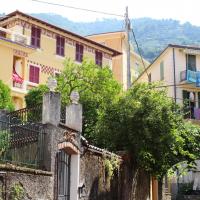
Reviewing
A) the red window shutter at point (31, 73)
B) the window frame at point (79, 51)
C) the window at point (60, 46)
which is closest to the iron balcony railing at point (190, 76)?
the window frame at point (79, 51)

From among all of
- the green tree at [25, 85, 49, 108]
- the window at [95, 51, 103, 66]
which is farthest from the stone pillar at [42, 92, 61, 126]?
the window at [95, 51, 103, 66]

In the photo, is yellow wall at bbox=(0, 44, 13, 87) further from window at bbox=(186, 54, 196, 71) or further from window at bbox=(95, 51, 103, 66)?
window at bbox=(186, 54, 196, 71)

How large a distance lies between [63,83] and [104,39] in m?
26.9

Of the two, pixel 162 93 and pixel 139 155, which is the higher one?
pixel 162 93

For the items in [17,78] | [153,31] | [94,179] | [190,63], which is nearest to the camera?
[94,179]

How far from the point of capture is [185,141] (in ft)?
79.3

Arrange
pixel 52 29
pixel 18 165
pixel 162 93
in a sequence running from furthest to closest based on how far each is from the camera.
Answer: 1. pixel 52 29
2. pixel 162 93
3. pixel 18 165

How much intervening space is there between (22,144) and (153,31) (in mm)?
137445

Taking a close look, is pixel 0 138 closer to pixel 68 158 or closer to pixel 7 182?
pixel 7 182

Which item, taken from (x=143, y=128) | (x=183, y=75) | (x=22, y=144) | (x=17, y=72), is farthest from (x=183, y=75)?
(x=22, y=144)

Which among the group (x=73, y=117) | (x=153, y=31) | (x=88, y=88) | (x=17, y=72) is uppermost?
(x=153, y=31)

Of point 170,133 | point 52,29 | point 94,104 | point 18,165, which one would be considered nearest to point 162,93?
point 170,133

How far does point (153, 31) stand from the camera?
14900 centimetres

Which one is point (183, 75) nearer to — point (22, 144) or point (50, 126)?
point (50, 126)
